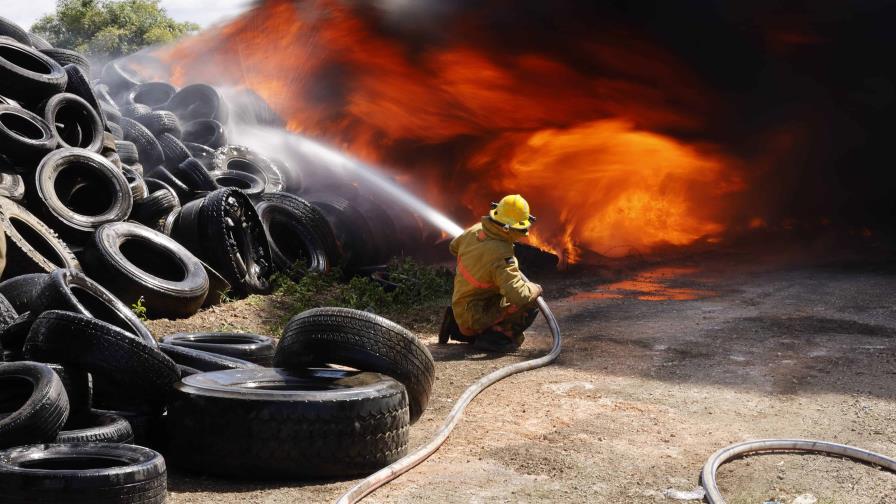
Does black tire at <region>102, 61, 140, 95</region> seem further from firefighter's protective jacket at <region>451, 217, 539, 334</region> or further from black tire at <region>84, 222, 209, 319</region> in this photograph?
firefighter's protective jacket at <region>451, 217, 539, 334</region>

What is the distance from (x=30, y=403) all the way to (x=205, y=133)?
12.7 m

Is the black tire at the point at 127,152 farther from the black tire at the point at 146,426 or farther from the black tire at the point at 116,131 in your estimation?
the black tire at the point at 146,426

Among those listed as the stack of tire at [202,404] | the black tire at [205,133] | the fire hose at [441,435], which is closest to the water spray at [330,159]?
the black tire at [205,133]

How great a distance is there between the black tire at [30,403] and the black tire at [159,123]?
1066 cm

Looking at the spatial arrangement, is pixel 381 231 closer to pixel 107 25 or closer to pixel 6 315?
pixel 6 315

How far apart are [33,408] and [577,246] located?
40.1ft

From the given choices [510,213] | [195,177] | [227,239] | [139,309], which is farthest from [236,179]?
[510,213]

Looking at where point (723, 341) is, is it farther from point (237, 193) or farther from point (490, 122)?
point (490, 122)

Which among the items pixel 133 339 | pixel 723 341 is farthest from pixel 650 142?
pixel 133 339

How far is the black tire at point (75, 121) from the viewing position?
39.1ft

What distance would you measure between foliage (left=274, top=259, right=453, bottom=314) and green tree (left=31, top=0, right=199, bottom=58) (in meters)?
39.1

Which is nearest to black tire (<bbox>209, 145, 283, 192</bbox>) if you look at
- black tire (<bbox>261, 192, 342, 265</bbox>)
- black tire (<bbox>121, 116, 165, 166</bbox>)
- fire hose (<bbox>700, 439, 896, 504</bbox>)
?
black tire (<bbox>121, 116, 165, 166</bbox>)

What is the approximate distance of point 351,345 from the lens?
592 centimetres

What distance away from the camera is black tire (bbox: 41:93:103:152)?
39.1 feet
